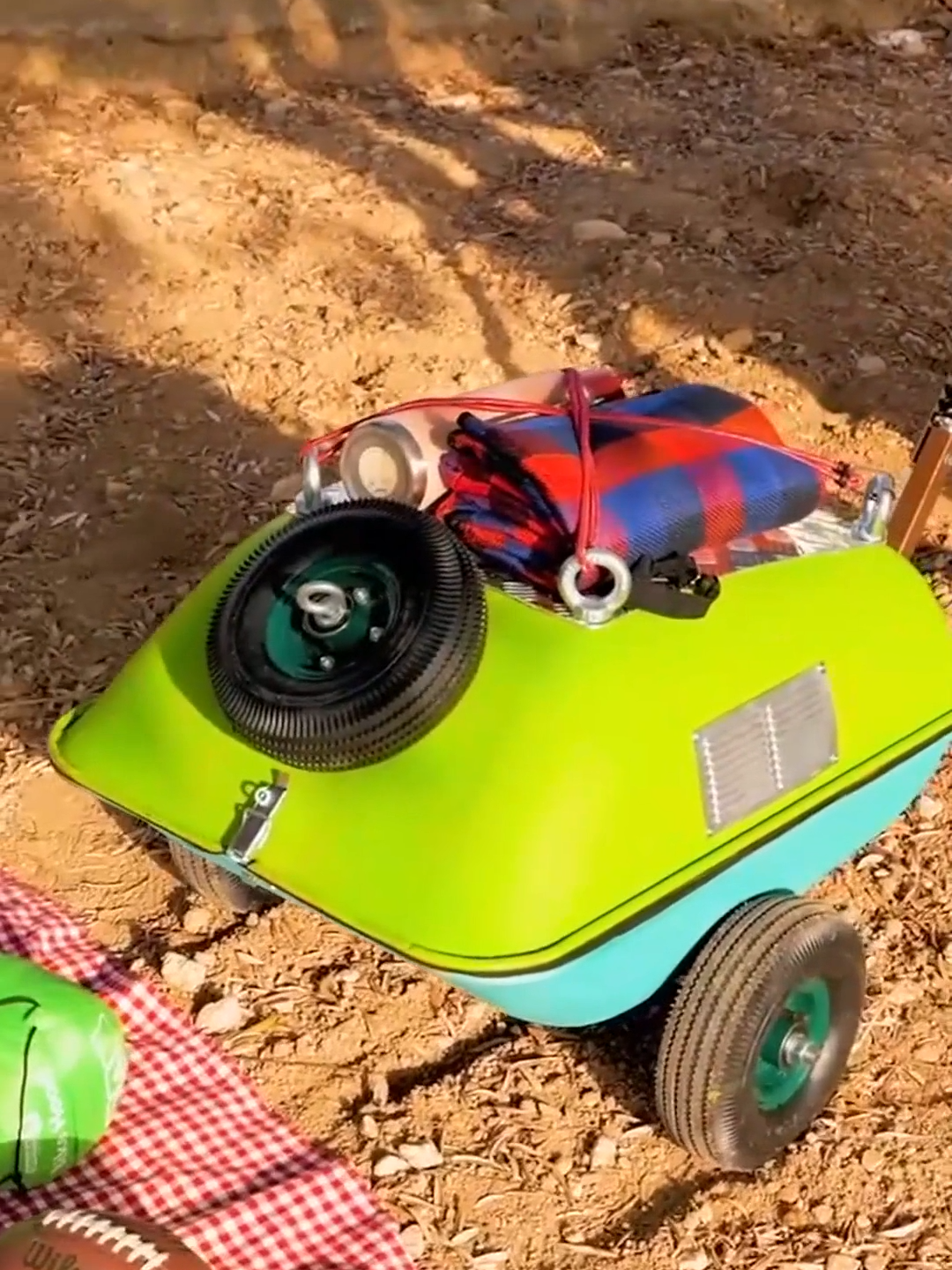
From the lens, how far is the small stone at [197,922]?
2.56m

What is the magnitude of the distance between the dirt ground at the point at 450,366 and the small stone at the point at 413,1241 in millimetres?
15

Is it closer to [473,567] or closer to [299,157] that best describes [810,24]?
[299,157]

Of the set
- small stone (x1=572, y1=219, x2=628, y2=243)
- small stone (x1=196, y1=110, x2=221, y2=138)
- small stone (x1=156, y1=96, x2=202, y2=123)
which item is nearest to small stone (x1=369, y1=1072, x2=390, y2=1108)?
small stone (x1=572, y1=219, x2=628, y2=243)

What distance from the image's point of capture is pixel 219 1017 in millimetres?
2404

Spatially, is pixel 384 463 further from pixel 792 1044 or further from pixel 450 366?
pixel 450 366

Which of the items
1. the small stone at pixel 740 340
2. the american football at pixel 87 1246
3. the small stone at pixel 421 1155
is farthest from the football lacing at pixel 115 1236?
the small stone at pixel 740 340

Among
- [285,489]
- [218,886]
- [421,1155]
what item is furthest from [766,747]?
[285,489]

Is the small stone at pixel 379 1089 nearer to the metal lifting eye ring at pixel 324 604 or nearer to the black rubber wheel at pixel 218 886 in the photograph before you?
the black rubber wheel at pixel 218 886

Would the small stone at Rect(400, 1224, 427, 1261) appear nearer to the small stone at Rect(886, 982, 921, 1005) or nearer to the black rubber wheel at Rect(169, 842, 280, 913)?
the black rubber wheel at Rect(169, 842, 280, 913)

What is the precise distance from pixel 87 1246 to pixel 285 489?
2075mm

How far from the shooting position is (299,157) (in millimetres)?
4902

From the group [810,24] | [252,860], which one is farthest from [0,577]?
[810,24]

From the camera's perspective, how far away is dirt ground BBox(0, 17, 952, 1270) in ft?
7.28

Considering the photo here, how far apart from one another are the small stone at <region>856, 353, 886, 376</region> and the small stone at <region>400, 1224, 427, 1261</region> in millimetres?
2561
